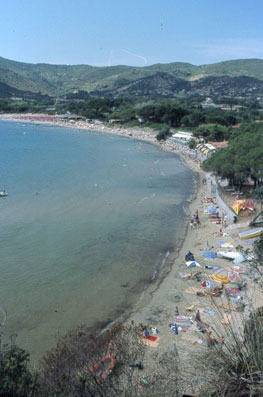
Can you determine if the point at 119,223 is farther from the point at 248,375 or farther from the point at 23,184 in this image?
the point at 248,375

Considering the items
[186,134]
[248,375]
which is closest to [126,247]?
[248,375]

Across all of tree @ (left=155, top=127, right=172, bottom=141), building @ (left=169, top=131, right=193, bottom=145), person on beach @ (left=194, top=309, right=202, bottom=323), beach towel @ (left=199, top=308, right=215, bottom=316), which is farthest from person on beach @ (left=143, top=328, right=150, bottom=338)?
tree @ (left=155, top=127, right=172, bottom=141)

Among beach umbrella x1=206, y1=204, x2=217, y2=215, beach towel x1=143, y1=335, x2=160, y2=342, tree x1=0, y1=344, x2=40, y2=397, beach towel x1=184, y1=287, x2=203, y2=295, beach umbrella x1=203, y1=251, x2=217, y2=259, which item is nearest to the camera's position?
tree x1=0, y1=344, x2=40, y2=397

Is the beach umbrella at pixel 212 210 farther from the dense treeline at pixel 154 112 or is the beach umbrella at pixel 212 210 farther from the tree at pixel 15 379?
the dense treeline at pixel 154 112

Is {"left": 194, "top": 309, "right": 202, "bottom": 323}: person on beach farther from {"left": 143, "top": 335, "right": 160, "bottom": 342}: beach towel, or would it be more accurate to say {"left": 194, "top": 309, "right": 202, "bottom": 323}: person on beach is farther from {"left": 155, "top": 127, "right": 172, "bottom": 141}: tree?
{"left": 155, "top": 127, "right": 172, "bottom": 141}: tree

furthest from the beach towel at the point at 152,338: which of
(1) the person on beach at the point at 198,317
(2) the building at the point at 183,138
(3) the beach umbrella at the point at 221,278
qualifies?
(2) the building at the point at 183,138
